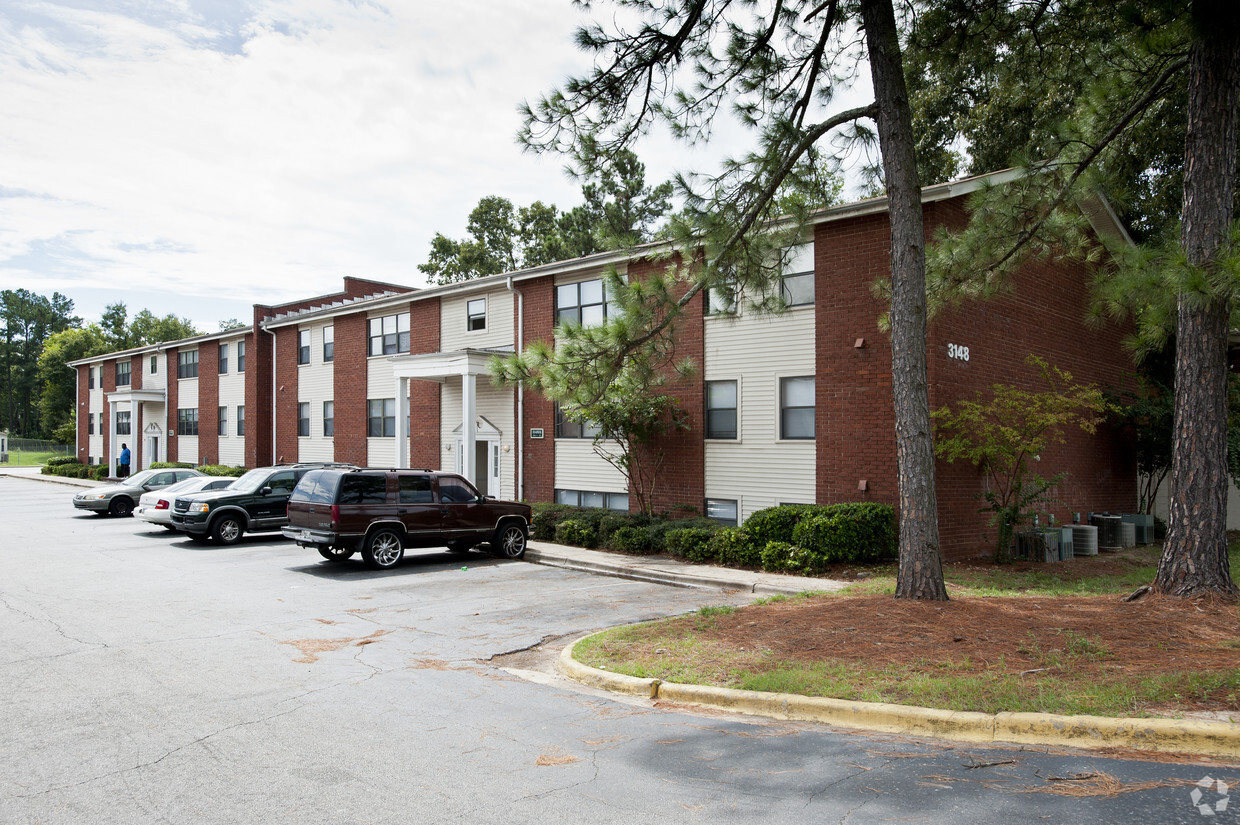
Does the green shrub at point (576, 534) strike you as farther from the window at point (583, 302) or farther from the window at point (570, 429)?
the window at point (583, 302)

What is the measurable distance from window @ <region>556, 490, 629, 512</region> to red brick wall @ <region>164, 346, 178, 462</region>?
28.6 meters

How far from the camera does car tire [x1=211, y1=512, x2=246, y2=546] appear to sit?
1869 centimetres

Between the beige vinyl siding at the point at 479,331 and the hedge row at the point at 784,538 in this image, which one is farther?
the beige vinyl siding at the point at 479,331

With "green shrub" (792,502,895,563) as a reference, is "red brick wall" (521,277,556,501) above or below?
above

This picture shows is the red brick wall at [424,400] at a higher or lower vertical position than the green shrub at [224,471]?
higher

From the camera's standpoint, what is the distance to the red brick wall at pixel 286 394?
3275cm

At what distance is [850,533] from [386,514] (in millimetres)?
8293

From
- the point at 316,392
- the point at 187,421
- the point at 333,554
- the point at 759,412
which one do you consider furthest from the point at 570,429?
the point at 187,421

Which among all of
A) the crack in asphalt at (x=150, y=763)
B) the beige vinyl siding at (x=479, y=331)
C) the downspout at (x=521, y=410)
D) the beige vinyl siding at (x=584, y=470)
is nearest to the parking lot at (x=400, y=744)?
the crack in asphalt at (x=150, y=763)

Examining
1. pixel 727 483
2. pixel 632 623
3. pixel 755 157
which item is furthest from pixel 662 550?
pixel 755 157

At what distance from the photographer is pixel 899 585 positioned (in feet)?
32.2

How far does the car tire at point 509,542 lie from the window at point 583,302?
20.4 ft
